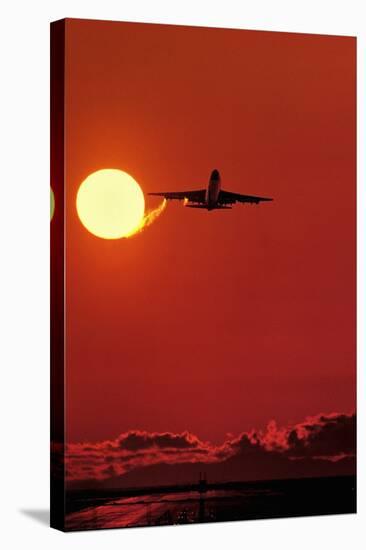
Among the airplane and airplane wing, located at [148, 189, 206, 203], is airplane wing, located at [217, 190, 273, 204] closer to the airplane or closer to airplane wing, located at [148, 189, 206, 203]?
the airplane

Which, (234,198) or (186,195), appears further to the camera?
(234,198)

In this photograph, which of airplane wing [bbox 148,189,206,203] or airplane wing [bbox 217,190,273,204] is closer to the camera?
airplane wing [bbox 148,189,206,203]

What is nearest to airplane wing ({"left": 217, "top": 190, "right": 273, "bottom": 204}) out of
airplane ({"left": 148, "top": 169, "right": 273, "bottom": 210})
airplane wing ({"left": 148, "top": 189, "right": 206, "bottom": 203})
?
airplane ({"left": 148, "top": 169, "right": 273, "bottom": 210})

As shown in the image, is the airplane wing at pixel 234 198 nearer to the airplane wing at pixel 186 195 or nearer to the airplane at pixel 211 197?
the airplane at pixel 211 197

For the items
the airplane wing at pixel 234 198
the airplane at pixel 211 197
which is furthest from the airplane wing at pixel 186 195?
the airplane wing at pixel 234 198

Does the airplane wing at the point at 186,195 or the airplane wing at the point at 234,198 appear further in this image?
the airplane wing at the point at 234,198

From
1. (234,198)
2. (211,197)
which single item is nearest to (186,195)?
(211,197)

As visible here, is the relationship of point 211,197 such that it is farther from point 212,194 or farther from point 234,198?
point 234,198

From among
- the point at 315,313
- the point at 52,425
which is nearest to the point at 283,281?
the point at 315,313
